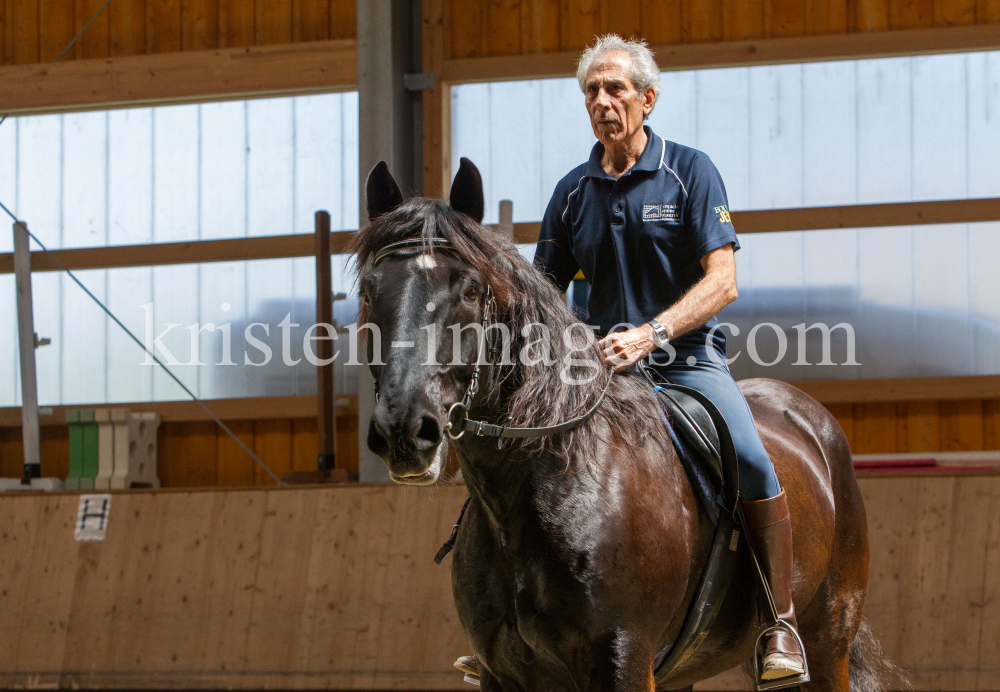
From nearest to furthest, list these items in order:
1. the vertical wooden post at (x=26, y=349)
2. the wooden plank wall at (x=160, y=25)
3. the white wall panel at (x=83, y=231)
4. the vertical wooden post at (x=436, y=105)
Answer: the vertical wooden post at (x=26, y=349) < the vertical wooden post at (x=436, y=105) < the wooden plank wall at (x=160, y=25) < the white wall panel at (x=83, y=231)

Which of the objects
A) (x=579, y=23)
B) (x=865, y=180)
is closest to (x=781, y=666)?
(x=865, y=180)

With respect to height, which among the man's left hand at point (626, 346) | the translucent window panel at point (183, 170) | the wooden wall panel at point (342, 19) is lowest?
Answer: the man's left hand at point (626, 346)

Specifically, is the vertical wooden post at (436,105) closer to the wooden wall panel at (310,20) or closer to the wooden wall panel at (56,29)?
the wooden wall panel at (310,20)

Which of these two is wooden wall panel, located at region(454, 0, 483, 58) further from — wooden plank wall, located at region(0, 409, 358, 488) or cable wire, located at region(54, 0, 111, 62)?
wooden plank wall, located at region(0, 409, 358, 488)

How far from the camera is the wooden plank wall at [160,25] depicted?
827 cm

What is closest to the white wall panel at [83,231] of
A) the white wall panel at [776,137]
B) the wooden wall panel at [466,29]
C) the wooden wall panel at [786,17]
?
the wooden wall panel at [466,29]

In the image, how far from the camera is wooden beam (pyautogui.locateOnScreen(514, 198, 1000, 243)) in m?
7.38

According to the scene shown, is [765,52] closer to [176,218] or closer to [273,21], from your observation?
[273,21]

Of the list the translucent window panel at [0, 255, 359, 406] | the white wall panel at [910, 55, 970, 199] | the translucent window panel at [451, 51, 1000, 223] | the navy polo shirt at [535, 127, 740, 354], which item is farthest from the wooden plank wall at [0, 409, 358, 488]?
the navy polo shirt at [535, 127, 740, 354]

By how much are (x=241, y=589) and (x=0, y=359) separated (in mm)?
4861

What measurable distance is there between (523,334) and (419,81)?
6113 millimetres

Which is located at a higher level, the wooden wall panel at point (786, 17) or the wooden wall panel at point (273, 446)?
the wooden wall panel at point (786, 17)

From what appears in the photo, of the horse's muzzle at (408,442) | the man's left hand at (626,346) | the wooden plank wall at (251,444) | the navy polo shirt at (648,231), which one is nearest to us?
the horse's muzzle at (408,442)

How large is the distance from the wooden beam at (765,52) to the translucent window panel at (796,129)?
13cm
